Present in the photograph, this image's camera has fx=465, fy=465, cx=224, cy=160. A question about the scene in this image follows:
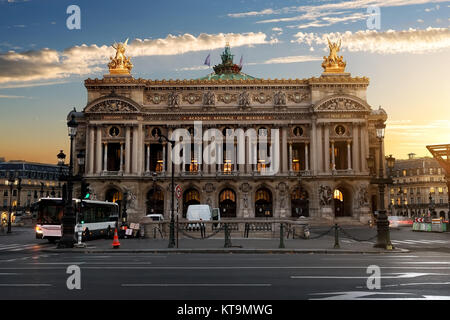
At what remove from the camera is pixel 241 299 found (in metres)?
11.0

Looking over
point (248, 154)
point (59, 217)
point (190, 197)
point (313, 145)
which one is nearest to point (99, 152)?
point (190, 197)

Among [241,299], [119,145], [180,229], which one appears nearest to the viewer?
[241,299]

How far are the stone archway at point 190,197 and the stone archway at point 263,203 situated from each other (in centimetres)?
965

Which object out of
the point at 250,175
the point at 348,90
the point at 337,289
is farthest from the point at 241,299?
the point at 348,90

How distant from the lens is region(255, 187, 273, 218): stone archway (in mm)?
73688

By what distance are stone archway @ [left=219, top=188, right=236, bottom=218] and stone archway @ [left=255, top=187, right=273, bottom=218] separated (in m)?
3.71

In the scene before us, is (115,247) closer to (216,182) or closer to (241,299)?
(241,299)

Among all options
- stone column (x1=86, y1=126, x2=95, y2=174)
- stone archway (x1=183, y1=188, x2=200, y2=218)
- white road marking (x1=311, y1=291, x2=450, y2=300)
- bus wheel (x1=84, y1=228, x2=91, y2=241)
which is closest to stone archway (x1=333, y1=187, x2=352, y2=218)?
stone archway (x1=183, y1=188, x2=200, y2=218)

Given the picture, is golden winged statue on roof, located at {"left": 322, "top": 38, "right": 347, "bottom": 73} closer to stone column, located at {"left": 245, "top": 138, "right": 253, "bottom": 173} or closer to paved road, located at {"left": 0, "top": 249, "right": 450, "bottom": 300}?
stone column, located at {"left": 245, "top": 138, "right": 253, "bottom": 173}

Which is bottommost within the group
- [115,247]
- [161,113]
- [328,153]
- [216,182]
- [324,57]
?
[115,247]

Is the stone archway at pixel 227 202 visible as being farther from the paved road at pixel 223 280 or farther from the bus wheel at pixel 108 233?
the paved road at pixel 223 280

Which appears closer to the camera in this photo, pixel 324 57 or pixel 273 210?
pixel 273 210

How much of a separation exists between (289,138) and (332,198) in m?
11.7

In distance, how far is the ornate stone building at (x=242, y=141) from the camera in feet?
237
